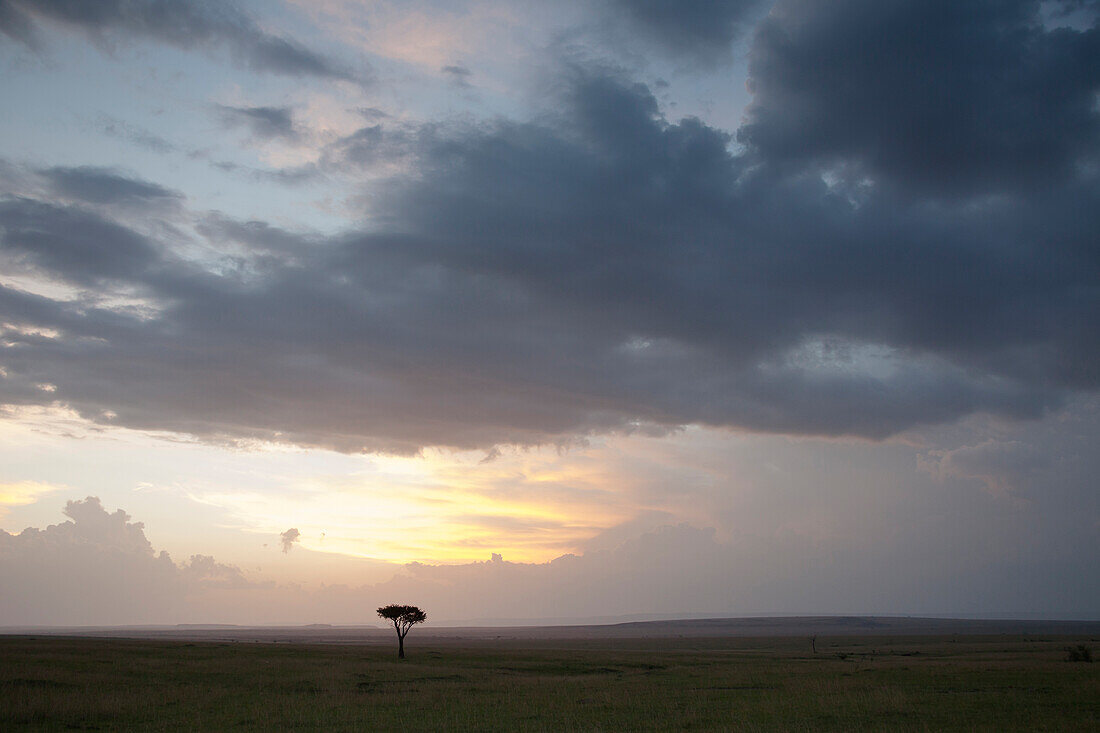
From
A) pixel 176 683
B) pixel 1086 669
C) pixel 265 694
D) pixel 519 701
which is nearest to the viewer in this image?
pixel 519 701

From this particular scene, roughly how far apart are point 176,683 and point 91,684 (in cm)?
427

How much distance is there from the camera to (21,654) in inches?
2135

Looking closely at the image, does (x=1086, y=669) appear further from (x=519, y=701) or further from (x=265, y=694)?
(x=265, y=694)

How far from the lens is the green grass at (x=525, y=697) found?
27.0 metres

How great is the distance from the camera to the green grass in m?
27.0

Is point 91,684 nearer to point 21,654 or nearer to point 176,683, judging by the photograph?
point 176,683

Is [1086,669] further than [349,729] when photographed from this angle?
Yes

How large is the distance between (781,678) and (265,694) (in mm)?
30475

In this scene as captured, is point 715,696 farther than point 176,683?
No

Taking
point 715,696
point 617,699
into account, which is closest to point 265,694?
point 617,699

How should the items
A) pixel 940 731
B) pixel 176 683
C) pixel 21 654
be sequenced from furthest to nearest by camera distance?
1. pixel 21 654
2. pixel 176 683
3. pixel 940 731

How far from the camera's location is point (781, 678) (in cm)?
4481

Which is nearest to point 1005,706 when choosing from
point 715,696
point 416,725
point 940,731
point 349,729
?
point 940,731

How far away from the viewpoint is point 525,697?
116 feet
